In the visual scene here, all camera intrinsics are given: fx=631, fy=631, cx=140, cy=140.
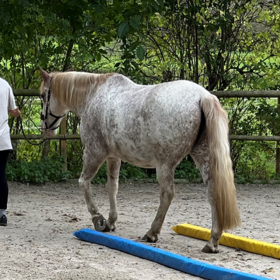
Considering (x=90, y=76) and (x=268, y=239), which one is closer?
(x=268, y=239)

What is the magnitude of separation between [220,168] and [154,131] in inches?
28.2

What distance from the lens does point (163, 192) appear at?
232 inches

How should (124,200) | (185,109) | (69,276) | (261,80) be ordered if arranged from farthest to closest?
(261,80), (124,200), (185,109), (69,276)

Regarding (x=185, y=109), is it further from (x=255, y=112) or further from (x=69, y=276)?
(x=255, y=112)

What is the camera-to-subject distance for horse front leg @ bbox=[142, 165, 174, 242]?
5.82 meters

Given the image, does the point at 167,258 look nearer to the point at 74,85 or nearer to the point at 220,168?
the point at 220,168

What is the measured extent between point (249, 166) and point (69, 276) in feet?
20.4

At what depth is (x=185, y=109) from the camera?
18.5 feet

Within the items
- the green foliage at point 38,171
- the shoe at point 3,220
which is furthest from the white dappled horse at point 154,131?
the green foliage at point 38,171

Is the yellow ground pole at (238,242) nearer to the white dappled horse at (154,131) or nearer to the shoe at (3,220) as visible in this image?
the white dappled horse at (154,131)

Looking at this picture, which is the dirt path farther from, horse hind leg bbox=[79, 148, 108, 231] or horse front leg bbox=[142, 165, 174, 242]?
horse hind leg bbox=[79, 148, 108, 231]

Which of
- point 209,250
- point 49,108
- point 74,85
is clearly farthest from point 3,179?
point 209,250

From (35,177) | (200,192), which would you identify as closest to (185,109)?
(200,192)

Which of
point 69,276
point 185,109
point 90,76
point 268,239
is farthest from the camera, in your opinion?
point 90,76
